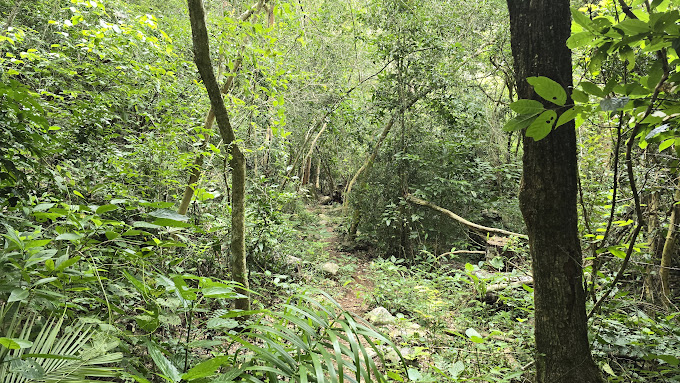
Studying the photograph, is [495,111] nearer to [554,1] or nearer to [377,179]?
[377,179]

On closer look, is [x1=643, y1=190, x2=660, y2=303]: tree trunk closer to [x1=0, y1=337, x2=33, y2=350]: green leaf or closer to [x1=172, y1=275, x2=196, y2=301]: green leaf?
[x1=172, y1=275, x2=196, y2=301]: green leaf

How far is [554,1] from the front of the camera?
1.73 meters

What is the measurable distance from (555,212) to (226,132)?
2.21 metres

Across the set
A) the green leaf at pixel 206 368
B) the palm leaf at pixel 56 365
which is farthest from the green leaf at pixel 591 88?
the palm leaf at pixel 56 365

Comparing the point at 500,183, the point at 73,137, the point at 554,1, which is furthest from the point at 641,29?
the point at 500,183

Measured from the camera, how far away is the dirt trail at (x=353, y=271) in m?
4.57

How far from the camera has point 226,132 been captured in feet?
8.15

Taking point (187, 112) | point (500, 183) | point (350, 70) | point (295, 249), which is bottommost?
Result: point (295, 249)

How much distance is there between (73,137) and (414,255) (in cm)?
573

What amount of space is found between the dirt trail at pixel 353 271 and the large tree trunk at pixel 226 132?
2.11m

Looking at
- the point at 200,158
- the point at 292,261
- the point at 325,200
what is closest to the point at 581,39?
the point at 200,158

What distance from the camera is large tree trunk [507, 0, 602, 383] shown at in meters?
1.73

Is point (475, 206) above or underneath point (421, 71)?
underneath

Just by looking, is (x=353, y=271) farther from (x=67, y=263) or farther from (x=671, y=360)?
(x=67, y=263)
